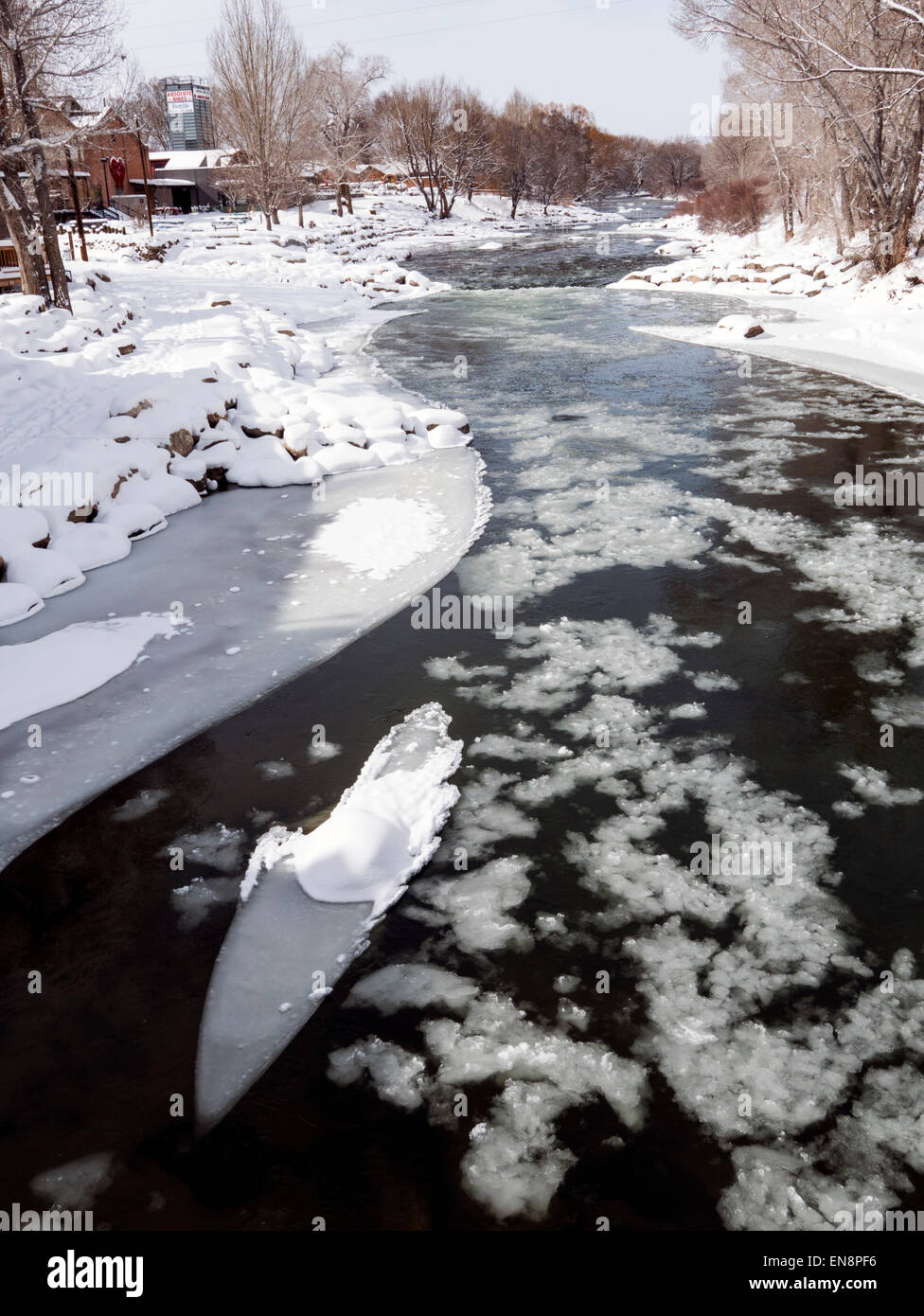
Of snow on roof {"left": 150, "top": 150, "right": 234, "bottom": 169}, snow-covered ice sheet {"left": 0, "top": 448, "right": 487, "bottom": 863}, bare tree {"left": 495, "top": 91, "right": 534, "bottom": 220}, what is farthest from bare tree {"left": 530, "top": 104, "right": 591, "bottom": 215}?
snow-covered ice sheet {"left": 0, "top": 448, "right": 487, "bottom": 863}

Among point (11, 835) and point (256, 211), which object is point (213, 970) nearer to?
point (11, 835)

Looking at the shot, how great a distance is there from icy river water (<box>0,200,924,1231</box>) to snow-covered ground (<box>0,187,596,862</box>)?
404 millimetres

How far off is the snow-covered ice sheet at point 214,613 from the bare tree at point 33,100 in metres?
10.5

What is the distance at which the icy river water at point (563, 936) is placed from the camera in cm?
275

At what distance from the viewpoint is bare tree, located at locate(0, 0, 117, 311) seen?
1512 cm

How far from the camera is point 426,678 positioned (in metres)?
5.62

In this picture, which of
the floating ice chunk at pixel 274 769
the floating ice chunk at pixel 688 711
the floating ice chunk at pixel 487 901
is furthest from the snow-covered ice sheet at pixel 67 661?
the floating ice chunk at pixel 688 711

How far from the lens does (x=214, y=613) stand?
257 inches

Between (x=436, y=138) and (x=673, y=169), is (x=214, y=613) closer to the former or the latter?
(x=436, y=138)

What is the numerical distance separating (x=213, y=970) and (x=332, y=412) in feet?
28.6

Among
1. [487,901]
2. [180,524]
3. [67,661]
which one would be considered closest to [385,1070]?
[487,901]

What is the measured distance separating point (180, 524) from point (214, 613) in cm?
235

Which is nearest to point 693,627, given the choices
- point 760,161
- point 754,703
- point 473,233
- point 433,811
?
point 754,703
